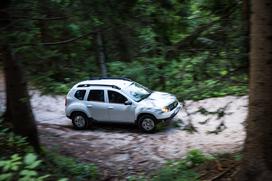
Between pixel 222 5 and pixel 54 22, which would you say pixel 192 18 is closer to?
pixel 222 5

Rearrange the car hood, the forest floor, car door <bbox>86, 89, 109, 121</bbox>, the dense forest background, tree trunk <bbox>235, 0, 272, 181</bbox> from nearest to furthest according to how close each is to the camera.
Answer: tree trunk <bbox>235, 0, 272, 181</bbox> < the dense forest background < the forest floor < the car hood < car door <bbox>86, 89, 109, 121</bbox>

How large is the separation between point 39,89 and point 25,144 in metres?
1.58

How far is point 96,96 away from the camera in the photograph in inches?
699

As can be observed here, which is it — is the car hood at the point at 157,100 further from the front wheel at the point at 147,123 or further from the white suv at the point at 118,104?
the front wheel at the point at 147,123

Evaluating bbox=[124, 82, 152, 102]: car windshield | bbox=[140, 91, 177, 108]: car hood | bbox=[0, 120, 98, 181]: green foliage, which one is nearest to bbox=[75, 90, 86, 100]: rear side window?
bbox=[124, 82, 152, 102]: car windshield

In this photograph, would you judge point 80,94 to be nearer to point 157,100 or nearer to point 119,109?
point 119,109

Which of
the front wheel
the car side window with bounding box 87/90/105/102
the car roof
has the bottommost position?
the front wheel

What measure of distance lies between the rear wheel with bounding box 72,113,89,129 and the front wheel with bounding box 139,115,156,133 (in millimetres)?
2518

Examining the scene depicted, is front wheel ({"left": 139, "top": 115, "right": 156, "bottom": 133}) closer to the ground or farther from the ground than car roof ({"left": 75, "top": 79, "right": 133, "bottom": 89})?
closer to the ground

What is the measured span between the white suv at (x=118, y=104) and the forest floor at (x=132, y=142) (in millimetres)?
523

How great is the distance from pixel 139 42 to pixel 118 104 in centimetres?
787

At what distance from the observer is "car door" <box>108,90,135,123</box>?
17.0 m

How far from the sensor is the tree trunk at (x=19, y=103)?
10.1 meters

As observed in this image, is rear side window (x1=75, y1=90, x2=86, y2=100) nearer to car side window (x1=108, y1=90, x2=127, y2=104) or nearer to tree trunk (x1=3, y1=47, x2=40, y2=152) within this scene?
car side window (x1=108, y1=90, x2=127, y2=104)
